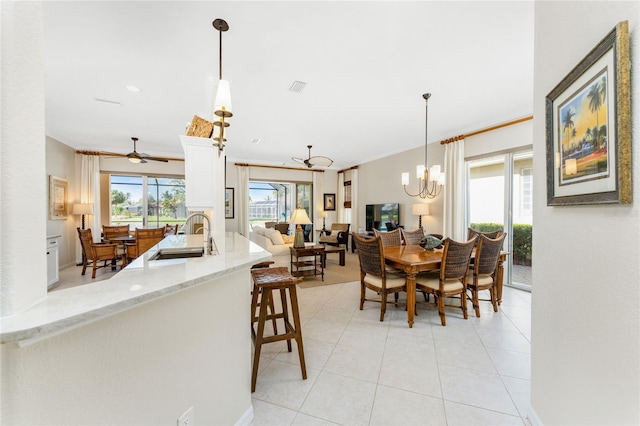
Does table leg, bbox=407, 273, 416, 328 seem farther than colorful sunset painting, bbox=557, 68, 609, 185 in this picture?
Yes

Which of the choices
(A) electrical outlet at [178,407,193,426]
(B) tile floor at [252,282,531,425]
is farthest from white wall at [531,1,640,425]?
(A) electrical outlet at [178,407,193,426]

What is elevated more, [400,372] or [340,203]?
[340,203]

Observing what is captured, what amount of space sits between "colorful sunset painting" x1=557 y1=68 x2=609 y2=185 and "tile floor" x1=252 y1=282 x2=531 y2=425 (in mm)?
1488

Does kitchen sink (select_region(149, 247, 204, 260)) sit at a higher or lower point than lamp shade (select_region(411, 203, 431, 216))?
lower

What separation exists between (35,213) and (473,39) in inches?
120

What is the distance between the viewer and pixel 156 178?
6641 millimetres

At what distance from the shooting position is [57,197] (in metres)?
5.03

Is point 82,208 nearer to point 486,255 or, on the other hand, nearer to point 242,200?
point 242,200

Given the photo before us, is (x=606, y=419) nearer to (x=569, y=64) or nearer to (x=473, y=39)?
(x=569, y=64)

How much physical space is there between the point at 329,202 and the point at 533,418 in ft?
24.3

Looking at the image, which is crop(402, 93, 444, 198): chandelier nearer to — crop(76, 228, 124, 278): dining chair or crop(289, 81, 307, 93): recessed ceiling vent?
crop(289, 81, 307, 93): recessed ceiling vent

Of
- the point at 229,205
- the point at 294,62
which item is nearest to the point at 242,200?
the point at 229,205

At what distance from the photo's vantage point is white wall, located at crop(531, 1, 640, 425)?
82 centimetres

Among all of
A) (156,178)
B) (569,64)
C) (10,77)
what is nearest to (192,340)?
(10,77)
